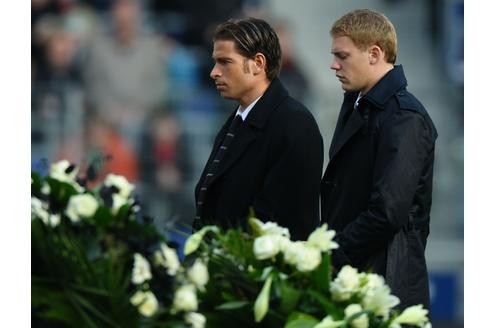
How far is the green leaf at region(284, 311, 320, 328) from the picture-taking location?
129 inches

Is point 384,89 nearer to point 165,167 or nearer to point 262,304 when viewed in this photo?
point 262,304

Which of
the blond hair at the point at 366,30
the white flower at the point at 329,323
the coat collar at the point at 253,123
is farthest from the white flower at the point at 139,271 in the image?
the blond hair at the point at 366,30

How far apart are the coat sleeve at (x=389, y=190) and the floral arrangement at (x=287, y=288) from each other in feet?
2.44

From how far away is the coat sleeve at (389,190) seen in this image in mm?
4219

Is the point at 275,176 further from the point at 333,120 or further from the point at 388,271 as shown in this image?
the point at 333,120

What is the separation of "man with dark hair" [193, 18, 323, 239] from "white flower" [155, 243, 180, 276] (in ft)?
3.74

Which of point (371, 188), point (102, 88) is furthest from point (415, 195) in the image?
point (102, 88)

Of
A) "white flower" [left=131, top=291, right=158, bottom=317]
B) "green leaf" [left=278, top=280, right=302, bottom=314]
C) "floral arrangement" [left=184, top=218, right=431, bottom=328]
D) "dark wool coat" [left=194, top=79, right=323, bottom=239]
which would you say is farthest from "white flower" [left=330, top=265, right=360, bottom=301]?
"dark wool coat" [left=194, top=79, right=323, bottom=239]

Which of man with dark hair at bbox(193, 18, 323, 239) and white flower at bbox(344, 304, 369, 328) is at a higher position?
man with dark hair at bbox(193, 18, 323, 239)

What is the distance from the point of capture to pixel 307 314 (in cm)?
337

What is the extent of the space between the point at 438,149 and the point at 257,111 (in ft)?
20.8

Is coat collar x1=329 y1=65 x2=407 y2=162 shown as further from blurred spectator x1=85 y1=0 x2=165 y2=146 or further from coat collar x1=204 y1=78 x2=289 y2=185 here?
blurred spectator x1=85 y1=0 x2=165 y2=146

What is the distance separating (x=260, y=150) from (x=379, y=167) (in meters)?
0.44

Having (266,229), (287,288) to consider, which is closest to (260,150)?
(266,229)
